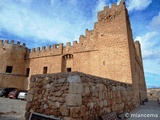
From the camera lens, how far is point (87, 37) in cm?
1487

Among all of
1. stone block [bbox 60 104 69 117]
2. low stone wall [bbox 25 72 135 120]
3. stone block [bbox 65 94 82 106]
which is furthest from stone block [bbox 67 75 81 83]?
stone block [bbox 60 104 69 117]

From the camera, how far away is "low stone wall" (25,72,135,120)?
3.39 m

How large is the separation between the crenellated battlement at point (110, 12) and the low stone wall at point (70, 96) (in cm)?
950

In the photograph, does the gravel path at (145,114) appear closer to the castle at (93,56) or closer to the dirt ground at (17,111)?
the dirt ground at (17,111)

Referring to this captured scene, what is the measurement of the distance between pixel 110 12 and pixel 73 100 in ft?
38.0

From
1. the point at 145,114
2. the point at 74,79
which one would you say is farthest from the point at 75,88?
the point at 145,114

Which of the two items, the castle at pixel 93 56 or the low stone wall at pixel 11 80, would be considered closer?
the castle at pixel 93 56

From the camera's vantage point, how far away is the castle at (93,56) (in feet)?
37.7

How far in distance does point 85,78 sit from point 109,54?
8854mm

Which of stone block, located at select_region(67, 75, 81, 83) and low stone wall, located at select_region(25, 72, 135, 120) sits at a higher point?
stone block, located at select_region(67, 75, 81, 83)

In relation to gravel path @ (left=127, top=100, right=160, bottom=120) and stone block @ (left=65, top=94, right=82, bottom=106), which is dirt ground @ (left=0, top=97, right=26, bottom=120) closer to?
stone block @ (left=65, top=94, right=82, bottom=106)

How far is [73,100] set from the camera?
3.35m

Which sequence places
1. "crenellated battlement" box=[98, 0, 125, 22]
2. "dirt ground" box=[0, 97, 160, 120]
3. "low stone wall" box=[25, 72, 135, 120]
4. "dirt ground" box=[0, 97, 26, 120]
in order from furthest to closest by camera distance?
"crenellated battlement" box=[98, 0, 125, 22] → "dirt ground" box=[0, 97, 160, 120] → "dirt ground" box=[0, 97, 26, 120] → "low stone wall" box=[25, 72, 135, 120]

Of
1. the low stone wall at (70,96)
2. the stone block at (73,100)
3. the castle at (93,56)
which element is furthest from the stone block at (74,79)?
the castle at (93,56)
